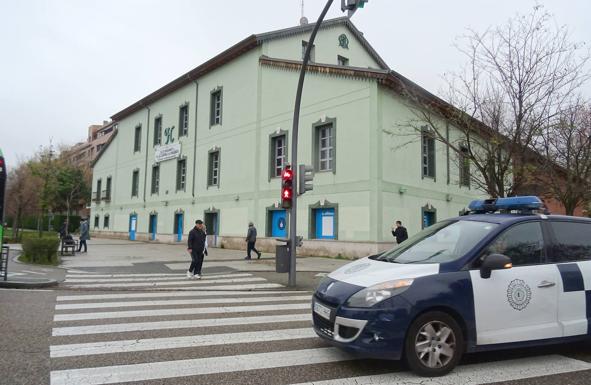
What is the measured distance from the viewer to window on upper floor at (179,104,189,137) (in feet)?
106

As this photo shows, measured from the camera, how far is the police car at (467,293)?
13.6 ft

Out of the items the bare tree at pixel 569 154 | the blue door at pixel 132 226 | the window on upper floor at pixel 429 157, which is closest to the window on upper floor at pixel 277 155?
the window on upper floor at pixel 429 157

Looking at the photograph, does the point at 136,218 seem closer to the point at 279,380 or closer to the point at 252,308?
the point at 252,308

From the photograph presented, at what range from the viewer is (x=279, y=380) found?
4141 mm

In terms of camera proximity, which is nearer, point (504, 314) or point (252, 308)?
point (504, 314)

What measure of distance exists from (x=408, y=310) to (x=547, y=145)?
12.8 meters

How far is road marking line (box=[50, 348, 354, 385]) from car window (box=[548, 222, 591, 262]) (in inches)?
103

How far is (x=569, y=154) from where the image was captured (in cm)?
1481

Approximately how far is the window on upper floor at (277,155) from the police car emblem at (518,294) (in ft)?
64.6

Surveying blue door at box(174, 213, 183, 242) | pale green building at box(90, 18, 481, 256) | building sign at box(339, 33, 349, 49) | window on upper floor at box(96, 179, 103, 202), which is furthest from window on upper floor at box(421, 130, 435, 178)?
window on upper floor at box(96, 179, 103, 202)

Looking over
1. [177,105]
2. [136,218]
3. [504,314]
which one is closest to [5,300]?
[504,314]

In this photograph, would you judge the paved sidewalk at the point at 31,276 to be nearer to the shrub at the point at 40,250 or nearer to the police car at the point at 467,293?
the shrub at the point at 40,250

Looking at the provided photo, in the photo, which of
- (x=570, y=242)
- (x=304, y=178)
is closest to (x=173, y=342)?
(x=570, y=242)

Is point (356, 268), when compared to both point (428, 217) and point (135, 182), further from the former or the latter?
point (135, 182)
